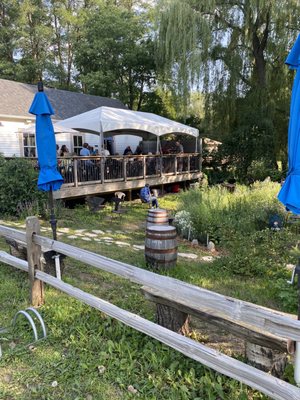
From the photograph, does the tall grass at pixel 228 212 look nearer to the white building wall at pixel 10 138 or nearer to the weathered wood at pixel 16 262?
the weathered wood at pixel 16 262

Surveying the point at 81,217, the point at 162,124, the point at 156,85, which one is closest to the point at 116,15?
the point at 156,85

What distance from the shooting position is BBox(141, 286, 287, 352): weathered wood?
2.28 meters

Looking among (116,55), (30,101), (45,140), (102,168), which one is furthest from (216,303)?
(116,55)

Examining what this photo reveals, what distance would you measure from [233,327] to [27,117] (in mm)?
13803

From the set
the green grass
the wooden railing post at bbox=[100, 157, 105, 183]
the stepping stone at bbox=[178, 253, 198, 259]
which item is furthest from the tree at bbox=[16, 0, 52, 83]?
the green grass

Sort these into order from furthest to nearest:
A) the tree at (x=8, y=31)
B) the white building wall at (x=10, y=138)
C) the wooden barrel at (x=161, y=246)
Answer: the tree at (x=8, y=31)
the white building wall at (x=10, y=138)
the wooden barrel at (x=161, y=246)

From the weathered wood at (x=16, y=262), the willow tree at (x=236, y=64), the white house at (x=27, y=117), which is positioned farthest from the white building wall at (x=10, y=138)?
the weathered wood at (x=16, y=262)

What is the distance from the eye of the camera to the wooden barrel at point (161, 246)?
5039 millimetres

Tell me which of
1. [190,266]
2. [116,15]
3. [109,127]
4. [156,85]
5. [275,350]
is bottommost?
[190,266]

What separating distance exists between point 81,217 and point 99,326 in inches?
235

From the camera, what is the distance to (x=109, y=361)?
287 cm

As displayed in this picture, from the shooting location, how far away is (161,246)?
5039mm

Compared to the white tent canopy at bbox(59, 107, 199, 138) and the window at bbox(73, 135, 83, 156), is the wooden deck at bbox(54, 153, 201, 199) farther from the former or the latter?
the window at bbox(73, 135, 83, 156)

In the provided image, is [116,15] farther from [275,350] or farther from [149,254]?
[275,350]
